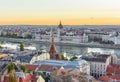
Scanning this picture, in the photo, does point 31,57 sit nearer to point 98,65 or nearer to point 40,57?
point 40,57

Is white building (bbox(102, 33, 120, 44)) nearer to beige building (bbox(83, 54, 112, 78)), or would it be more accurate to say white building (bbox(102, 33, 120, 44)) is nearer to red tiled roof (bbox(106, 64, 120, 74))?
beige building (bbox(83, 54, 112, 78))

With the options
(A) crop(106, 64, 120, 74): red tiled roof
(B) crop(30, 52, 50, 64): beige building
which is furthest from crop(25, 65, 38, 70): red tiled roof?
(A) crop(106, 64, 120, 74): red tiled roof

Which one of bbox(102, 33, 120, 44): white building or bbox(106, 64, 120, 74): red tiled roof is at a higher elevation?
bbox(106, 64, 120, 74): red tiled roof

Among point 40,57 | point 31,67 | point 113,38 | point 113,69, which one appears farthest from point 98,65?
point 113,38

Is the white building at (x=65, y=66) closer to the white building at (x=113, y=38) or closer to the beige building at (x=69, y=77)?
the beige building at (x=69, y=77)

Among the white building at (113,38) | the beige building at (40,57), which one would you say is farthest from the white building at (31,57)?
the white building at (113,38)

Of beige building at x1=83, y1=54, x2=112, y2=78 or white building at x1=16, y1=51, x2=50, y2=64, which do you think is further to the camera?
white building at x1=16, y1=51, x2=50, y2=64

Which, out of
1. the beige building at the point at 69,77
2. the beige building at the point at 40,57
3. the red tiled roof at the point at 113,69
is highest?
the beige building at the point at 69,77

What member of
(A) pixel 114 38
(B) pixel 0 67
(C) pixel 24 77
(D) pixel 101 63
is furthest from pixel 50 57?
(A) pixel 114 38

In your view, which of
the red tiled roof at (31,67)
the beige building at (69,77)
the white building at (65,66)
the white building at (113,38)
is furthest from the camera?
the white building at (113,38)

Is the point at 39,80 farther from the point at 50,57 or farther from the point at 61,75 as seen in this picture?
the point at 50,57

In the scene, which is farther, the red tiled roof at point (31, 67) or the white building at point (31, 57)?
the white building at point (31, 57)

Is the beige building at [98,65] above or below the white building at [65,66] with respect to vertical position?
below

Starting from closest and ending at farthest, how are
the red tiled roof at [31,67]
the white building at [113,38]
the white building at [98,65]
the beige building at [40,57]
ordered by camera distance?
the red tiled roof at [31,67]
the white building at [98,65]
the beige building at [40,57]
the white building at [113,38]
